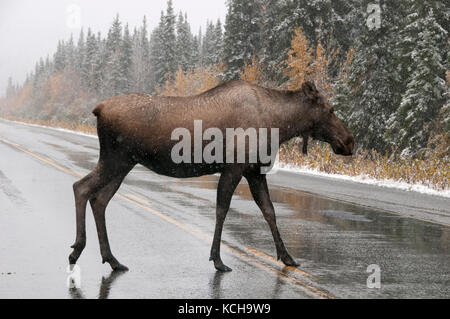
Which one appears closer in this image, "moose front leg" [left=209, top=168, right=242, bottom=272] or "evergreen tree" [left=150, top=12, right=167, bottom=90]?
"moose front leg" [left=209, top=168, right=242, bottom=272]

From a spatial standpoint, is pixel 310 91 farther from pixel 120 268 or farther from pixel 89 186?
pixel 120 268

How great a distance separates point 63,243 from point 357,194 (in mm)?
8784

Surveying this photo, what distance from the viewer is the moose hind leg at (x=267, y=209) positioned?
6.58 metres

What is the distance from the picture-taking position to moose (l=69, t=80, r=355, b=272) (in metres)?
6.09

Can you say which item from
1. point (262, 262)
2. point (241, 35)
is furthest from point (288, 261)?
point (241, 35)

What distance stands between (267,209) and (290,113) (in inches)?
43.5

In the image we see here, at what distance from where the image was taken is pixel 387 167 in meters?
19.5

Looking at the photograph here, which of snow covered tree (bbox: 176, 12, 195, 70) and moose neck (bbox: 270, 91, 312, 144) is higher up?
snow covered tree (bbox: 176, 12, 195, 70)

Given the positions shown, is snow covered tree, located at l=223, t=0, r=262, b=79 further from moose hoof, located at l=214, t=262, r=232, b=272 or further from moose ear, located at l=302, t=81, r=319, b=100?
moose hoof, located at l=214, t=262, r=232, b=272

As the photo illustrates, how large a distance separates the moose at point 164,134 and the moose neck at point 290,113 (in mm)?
14

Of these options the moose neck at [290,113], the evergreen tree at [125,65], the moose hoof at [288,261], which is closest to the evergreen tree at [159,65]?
the evergreen tree at [125,65]

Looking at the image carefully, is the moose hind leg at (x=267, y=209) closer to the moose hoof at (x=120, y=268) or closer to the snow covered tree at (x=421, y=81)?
the moose hoof at (x=120, y=268)

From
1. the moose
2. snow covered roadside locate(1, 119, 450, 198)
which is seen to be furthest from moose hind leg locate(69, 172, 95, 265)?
snow covered roadside locate(1, 119, 450, 198)

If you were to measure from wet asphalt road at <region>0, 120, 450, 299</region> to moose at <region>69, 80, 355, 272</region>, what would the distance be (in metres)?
0.43
